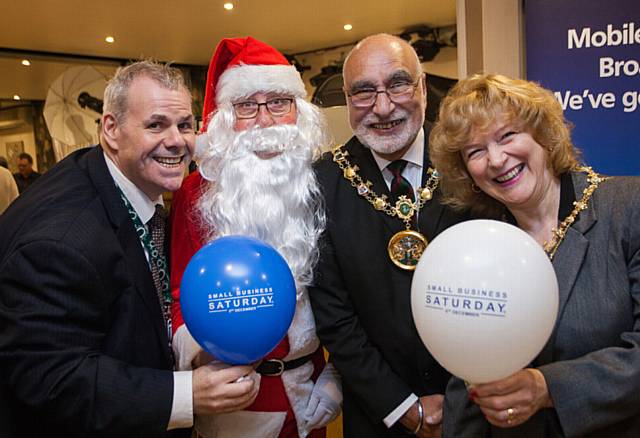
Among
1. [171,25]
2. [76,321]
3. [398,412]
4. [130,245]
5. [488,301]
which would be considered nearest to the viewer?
[488,301]

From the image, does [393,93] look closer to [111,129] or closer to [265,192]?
[265,192]

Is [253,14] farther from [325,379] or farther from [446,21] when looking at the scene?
[325,379]

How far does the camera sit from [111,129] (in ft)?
5.83

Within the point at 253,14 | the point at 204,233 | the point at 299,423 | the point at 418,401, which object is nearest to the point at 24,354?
the point at 204,233

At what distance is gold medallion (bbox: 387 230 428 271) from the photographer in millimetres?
1821

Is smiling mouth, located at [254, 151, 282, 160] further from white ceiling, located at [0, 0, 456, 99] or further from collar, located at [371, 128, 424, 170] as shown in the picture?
white ceiling, located at [0, 0, 456, 99]

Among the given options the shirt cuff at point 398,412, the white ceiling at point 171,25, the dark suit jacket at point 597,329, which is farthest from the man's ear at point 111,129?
the white ceiling at point 171,25

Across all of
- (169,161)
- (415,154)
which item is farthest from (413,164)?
(169,161)

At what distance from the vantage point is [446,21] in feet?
26.1

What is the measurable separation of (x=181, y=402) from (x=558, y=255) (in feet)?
3.39

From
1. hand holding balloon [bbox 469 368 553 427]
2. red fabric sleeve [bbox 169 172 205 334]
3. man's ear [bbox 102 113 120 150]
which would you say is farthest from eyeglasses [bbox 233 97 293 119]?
hand holding balloon [bbox 469 368 553 427]

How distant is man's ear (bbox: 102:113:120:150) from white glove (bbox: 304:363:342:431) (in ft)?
3.39

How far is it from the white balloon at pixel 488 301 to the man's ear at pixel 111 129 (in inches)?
41.7

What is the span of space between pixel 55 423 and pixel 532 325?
4.04ft
